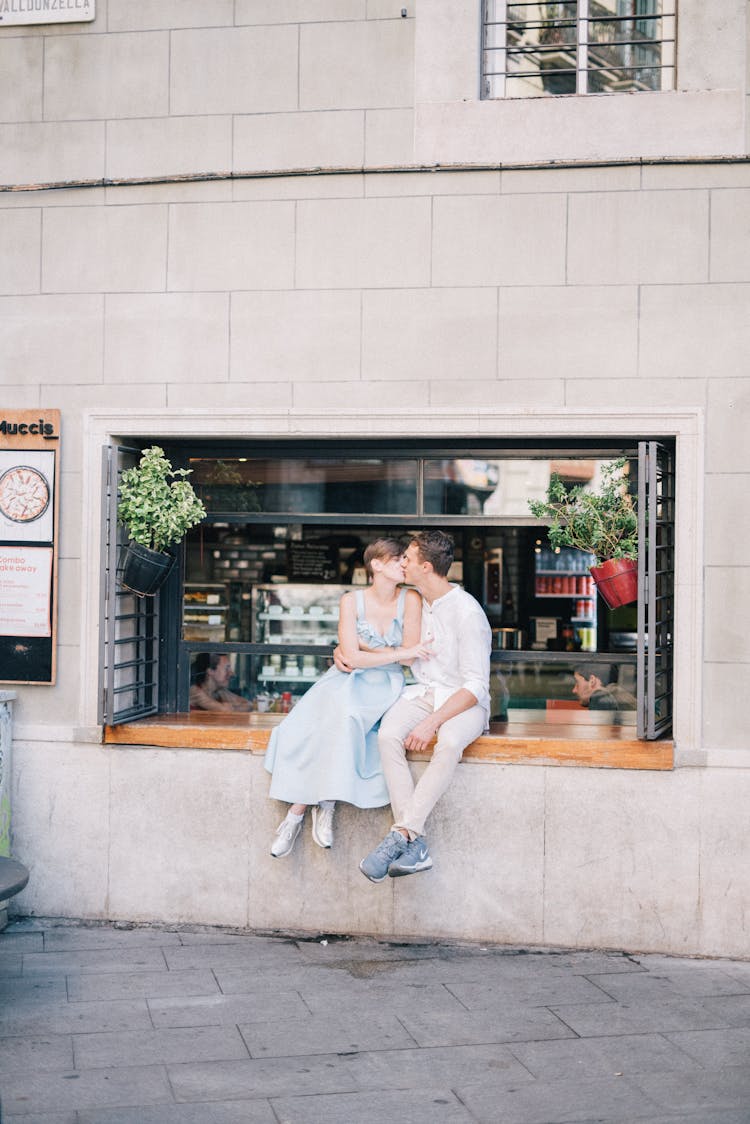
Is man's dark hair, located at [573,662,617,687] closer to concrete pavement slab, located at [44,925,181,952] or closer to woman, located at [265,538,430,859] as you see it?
woman, located at [265,538,430,859]

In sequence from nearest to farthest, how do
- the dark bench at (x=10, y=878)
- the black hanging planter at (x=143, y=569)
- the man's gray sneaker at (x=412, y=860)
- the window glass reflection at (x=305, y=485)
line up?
1. the dark bench at (x=10, y=878)
2. the man's gray sneaker at (x=412, y=860)
3. the black hanging planter at (x=143, y=569)
4. the window glass reflection at (x=305, y=485)

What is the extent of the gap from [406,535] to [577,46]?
3.47m

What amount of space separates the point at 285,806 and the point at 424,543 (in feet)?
5.68

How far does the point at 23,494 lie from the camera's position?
732cm

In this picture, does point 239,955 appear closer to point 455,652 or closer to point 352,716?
point 352,716

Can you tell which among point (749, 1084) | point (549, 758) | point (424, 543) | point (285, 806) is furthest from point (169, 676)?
point (749, 1084)

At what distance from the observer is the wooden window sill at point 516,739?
6648 millimetres

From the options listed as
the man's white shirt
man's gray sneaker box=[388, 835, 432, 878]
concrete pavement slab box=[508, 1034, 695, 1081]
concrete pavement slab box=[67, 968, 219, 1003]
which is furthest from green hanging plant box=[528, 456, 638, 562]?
concrete pavement slab box=[67, 968, 219, 1003]

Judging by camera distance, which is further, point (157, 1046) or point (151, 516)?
point (151, 516)

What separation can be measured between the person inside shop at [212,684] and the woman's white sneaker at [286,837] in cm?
128

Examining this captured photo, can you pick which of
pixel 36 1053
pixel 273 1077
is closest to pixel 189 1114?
pixel 273 1077

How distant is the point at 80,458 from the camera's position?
7.29m

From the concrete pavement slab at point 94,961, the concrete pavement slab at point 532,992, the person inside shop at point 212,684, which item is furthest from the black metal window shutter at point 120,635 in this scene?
the concrete pavement slab at point 532,992

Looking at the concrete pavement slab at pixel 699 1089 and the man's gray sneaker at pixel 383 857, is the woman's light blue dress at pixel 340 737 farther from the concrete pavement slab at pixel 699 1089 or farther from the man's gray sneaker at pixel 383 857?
the concrete pavement slab at pixel 699 1089
